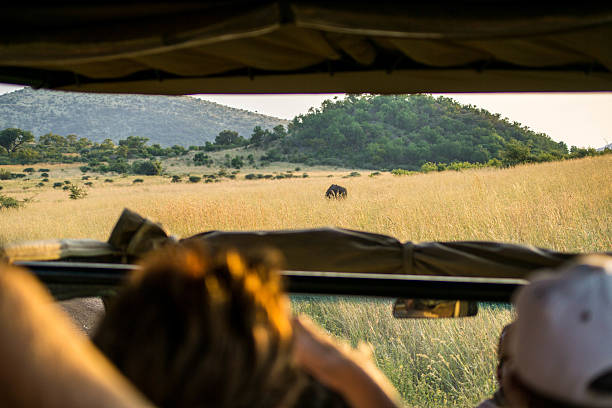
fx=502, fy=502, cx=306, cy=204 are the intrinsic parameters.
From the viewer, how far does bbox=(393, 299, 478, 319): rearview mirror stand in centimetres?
122

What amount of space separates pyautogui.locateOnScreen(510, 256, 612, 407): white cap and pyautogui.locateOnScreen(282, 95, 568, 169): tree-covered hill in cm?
2737

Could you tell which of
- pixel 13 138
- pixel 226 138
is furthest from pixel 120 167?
pixel 226 138

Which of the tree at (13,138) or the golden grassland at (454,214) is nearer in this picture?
the golden grassland at (454,214)

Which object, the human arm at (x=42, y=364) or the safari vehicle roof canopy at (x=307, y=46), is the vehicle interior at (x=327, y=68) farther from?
the human arm at (x=42, y=364)

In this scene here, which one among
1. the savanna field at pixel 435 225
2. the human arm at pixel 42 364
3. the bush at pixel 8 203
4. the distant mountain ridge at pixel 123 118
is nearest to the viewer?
the human arm at pixel 42 364

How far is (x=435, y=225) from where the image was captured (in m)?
6.84

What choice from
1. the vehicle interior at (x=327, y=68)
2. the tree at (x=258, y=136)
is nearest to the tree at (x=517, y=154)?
the vehicle interior at (x=327, y=68)

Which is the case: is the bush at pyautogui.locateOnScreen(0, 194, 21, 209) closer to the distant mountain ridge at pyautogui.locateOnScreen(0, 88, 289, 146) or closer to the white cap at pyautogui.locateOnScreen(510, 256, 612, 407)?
the white cap at pyautogui.locateOnScreen(510, 256, 612, 407)

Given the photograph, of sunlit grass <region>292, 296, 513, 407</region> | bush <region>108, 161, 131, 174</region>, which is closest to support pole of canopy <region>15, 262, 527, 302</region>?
sunlit grass <region>292, 296, 513, 407</region>

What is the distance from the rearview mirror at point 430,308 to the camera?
1.22 metres

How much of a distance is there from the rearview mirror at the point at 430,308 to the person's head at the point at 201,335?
2.60 feet

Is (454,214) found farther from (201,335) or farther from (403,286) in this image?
(201,335)

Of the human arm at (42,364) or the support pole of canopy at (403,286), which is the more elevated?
the human arm at (42,364)

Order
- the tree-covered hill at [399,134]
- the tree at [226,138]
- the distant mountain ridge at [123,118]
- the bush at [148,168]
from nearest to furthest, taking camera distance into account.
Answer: the tree-covered hill at [399,134] → the bush at [148,168] → the tree at [226,138] → the distant mountain ridge at [123,118]
